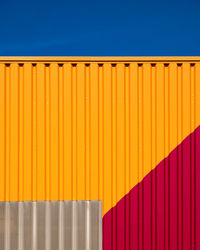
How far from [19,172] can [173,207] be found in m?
2.65

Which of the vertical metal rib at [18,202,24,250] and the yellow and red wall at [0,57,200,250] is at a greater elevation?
the yellow and red wall at [0,57,200,250]

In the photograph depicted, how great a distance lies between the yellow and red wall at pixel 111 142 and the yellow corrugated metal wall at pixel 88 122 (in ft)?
0.05

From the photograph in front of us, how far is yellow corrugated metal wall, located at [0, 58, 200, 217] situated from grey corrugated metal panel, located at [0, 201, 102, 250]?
0.48ft

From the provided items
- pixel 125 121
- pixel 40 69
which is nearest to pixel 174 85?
pixel 125 121

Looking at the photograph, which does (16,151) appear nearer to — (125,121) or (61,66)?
(61,66)

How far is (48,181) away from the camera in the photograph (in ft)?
9.94

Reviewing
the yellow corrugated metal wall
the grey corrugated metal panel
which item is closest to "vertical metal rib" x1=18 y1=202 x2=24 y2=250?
the grey corrugated metal panel

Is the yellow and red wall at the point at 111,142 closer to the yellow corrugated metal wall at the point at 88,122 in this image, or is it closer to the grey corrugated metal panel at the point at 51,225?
the yellow corrugated metal wall at the point at 88,122

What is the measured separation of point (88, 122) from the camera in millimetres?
3096

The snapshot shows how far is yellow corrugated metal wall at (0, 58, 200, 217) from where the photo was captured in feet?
9.98

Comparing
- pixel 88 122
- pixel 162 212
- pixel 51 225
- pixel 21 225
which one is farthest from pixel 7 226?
pixel 162 212

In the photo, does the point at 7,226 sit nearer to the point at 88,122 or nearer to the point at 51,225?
the point at 51,225

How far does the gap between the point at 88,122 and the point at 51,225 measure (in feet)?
5.92

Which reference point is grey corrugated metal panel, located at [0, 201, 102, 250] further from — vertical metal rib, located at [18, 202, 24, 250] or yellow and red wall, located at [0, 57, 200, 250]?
yellow and red wall, located at [0, 57, 200, 250]
